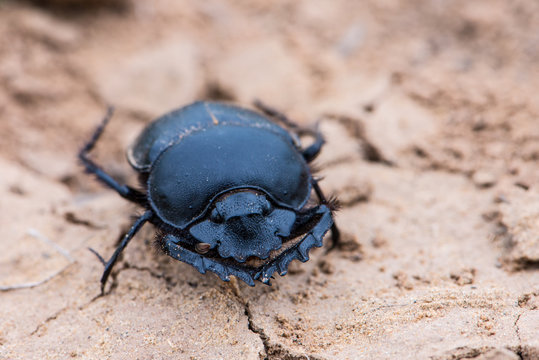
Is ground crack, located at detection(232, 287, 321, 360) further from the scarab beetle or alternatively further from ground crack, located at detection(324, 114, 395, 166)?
ground crack, located at detection(324, 114, 395, 166)

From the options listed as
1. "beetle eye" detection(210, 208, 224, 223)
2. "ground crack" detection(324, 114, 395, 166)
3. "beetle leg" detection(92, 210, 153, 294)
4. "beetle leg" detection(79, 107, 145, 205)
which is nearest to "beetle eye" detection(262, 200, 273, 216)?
"beetle eye" detection(210, 208, 224, 223)

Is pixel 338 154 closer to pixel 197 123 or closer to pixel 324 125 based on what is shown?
pixel 324 125

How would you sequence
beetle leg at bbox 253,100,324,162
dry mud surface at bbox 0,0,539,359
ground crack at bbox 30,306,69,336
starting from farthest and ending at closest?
beetle leg at bbox 253,100,324,162 → ground crack at bbox 30,306,69,336 → dry mud surface at bbox 0,0,539,359

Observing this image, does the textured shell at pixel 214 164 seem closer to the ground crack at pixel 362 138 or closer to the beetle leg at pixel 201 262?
the beetle leg at pixel 201 262

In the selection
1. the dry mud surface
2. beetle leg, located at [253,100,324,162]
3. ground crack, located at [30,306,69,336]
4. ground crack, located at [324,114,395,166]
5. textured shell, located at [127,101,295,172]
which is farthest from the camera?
ground crack, located at [324,114,395,166]

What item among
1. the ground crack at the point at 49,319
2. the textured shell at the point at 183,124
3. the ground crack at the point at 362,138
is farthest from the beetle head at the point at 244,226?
the ground crack at the point at 362,138

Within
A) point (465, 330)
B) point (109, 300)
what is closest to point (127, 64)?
point (109, 300)

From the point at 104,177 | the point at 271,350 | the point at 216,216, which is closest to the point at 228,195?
the point at 216,216
